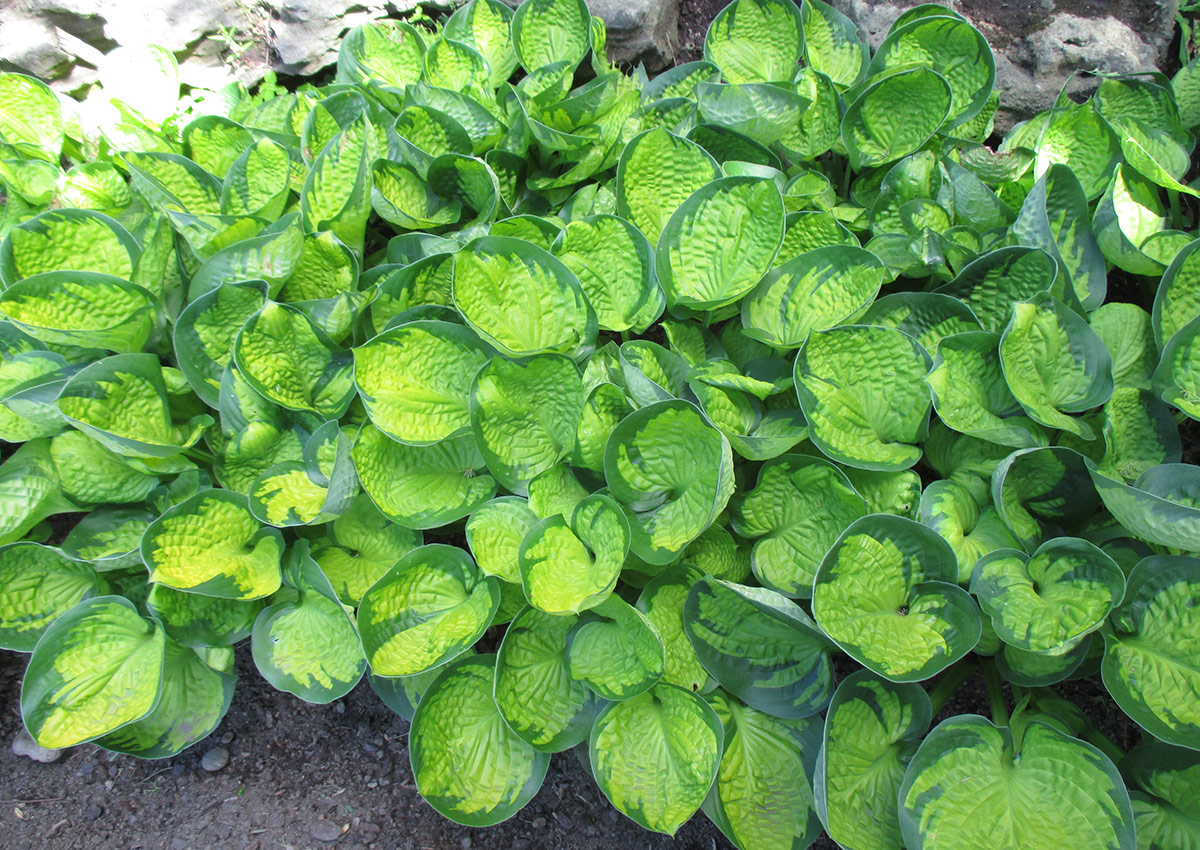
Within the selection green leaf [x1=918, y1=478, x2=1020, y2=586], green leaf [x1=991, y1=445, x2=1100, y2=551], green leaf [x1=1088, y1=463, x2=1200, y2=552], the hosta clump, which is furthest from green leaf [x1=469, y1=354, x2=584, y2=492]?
green leaf [x1=1088, y1=463, x2=1200, y2=552]

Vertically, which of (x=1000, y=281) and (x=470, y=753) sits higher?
(x=1000, y=281)

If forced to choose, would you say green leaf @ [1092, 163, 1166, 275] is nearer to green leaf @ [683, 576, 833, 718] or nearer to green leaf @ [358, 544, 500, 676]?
green leaf @ [683, 576, 833, 718]

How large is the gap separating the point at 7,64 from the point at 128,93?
302mm

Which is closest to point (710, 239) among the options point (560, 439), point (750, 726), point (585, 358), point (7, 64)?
point (585, 358)

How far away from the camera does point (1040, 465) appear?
117 cm

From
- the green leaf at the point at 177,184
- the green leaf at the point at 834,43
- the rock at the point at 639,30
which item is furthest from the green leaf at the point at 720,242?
the green leaf at the point at 177,184

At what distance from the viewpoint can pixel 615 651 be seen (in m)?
1.18

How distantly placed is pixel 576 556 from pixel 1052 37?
1634mm

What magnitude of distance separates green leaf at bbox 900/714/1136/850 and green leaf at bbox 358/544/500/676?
654 mm

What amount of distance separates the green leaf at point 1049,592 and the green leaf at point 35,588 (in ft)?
4.75

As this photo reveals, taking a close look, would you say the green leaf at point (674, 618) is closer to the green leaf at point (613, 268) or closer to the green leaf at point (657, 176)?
the green leaf at point (613, 268)

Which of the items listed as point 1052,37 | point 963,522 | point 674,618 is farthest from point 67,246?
point 1052,37

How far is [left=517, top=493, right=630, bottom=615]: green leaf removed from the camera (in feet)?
3.56

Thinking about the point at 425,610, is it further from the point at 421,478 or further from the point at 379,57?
the point at 379,57
